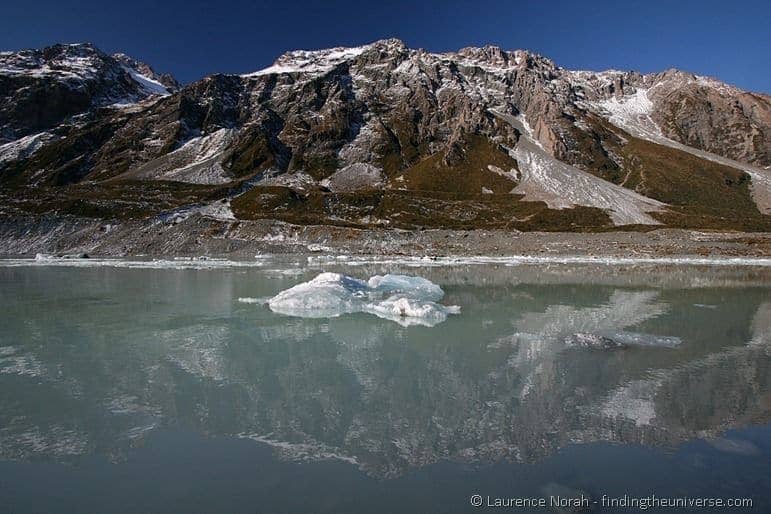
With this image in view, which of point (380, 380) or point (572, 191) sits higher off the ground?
point (572, 191)

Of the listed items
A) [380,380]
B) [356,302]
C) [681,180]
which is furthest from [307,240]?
[681,180]

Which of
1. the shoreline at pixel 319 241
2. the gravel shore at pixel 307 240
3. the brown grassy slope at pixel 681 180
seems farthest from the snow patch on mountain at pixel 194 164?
the brown grassy slope at pixel 681 180

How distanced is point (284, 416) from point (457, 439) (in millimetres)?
4227

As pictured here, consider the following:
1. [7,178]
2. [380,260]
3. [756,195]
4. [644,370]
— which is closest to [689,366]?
[644,370]

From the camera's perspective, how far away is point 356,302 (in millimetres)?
27422

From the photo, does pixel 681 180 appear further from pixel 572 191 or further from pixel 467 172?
pixel 467 172

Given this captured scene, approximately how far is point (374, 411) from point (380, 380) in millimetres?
2445

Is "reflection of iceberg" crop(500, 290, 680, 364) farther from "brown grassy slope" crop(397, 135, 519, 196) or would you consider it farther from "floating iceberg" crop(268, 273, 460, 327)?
"brown grassy slope" crop(397, 135, 519, 196)

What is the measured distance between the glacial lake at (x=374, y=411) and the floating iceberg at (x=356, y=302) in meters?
0.84

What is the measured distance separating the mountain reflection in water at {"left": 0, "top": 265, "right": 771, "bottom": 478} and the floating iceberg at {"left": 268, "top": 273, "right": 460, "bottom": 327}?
116cm

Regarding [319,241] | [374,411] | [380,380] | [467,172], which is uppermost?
[467,172]

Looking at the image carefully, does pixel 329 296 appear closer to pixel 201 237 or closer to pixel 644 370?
pixel 644 370

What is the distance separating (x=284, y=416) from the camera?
1160 cm

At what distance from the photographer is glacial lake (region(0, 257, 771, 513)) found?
8414 mm
